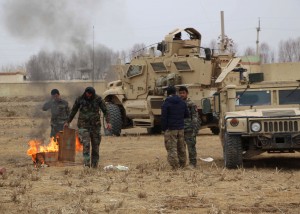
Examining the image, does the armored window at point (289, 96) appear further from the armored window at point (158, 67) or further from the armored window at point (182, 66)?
the armored window at point (158, 67)

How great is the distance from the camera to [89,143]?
12.1m

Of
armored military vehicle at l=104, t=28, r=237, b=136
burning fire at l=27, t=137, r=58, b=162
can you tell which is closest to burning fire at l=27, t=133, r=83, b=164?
burning fire at l=27, t=137, r=58, b=162

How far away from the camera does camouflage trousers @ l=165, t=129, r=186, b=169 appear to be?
38.9ft

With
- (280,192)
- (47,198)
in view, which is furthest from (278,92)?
(47,198)

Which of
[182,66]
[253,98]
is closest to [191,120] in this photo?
[253,98]

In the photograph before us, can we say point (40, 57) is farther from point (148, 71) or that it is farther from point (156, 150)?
point (156, 150)

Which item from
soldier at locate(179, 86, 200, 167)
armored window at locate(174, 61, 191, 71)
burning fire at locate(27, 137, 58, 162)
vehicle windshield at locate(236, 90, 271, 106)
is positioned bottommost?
burning fire at locate(27, 137, 58, 162)

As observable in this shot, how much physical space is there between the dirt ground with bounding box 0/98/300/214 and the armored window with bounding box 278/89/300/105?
1123mm

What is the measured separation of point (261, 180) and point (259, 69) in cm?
3307

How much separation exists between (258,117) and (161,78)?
9.99m

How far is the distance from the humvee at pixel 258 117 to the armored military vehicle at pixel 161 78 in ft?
25.0

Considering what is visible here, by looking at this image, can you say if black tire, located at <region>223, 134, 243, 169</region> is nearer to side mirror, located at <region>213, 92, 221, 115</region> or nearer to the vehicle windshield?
the vehicle windshield

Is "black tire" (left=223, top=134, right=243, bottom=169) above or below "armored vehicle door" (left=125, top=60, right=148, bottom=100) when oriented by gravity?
below

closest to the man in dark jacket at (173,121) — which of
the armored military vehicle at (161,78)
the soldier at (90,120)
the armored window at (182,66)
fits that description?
the soldier at (90,120)
